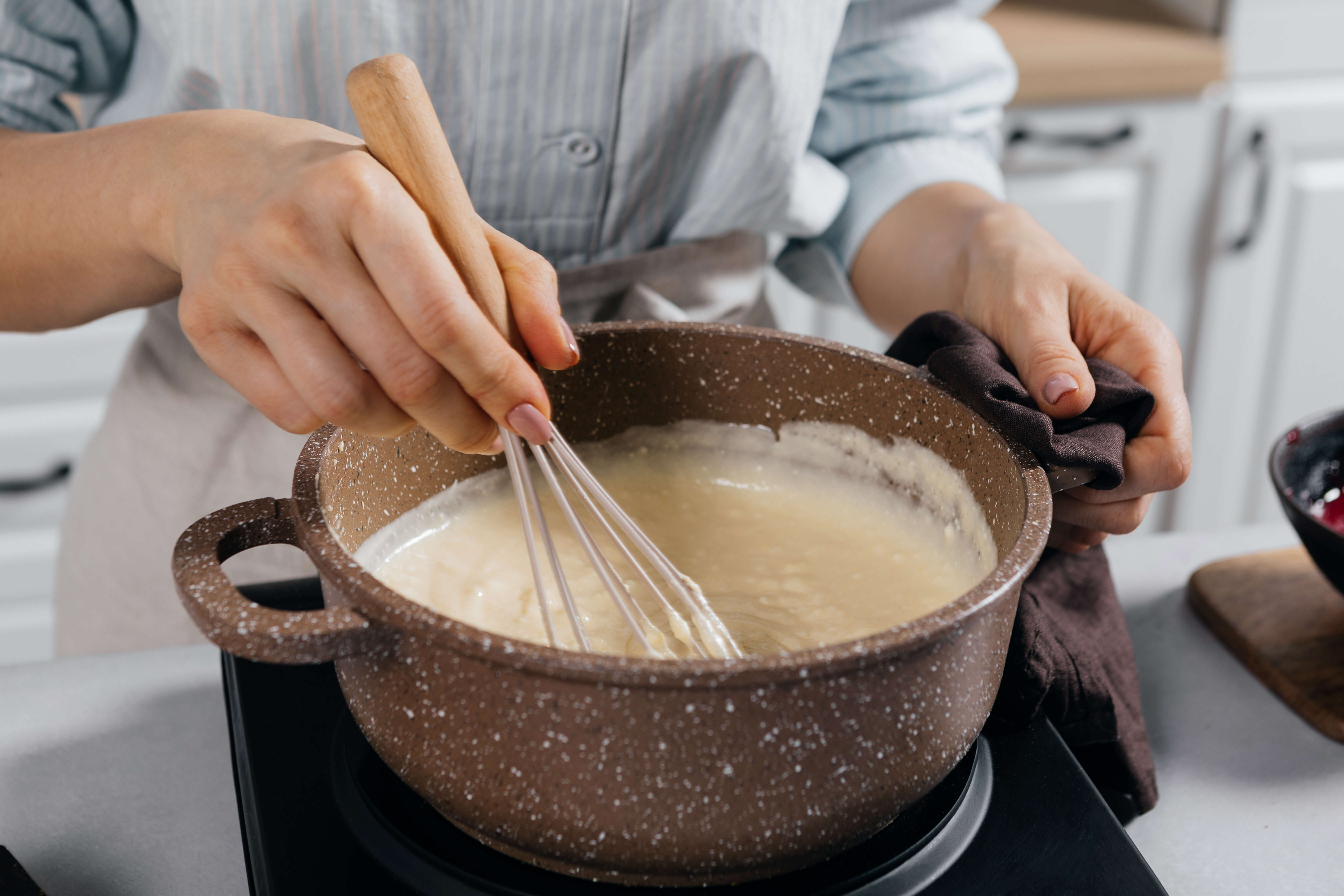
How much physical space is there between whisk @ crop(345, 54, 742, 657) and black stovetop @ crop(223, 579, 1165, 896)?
0.31ft

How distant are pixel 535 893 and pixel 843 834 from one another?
0.12m

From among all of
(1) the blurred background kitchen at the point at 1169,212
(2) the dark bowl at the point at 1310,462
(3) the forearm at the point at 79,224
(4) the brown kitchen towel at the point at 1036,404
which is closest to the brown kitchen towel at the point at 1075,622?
(4) the brown kitchen towel at the point at 1036,404

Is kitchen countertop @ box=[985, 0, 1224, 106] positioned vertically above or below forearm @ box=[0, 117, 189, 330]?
below

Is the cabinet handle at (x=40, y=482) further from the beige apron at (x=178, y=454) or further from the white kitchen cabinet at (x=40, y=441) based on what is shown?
the beige apron at (x=178, y=454)

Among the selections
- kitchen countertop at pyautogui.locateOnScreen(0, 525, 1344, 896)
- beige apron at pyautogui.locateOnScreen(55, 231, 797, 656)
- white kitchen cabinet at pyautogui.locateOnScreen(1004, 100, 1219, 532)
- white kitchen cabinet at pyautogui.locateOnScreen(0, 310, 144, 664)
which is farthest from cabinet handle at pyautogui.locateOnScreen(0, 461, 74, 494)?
white kitchen cabinet at pyautogui.locateOnScreen(1004, 100, 1219, 532)

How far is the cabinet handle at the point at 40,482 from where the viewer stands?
1452mm

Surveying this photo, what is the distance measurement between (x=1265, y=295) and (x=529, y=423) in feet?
5.23

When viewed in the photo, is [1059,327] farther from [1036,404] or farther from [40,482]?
[40,482]

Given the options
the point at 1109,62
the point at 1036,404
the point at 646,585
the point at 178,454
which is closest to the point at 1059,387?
the point at 1036,404

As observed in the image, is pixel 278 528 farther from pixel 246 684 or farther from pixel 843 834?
pixel 843 834

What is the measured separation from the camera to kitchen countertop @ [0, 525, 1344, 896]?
0.49 metres

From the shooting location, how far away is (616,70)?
29.3 inches

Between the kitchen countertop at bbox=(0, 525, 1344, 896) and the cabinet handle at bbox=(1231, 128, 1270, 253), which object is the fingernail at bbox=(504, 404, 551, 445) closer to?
the kitchen countertop at bbox=(0, 525, 1344, 896)

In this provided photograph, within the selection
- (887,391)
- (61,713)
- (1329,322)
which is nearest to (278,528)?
(61,713)
